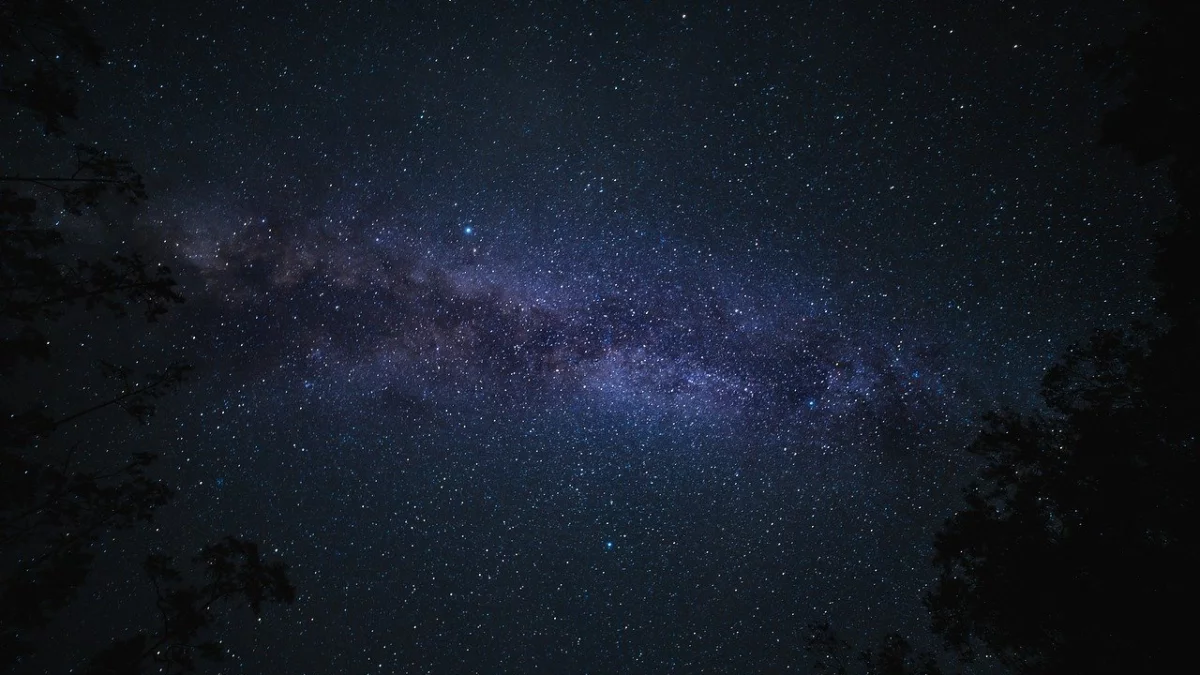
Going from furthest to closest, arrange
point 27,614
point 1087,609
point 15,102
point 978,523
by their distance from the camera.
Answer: point 978,523, point 1087,609, point 27,614, point 15,102

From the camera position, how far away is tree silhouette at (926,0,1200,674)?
4.18 m

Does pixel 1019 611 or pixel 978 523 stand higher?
pixel 978 523

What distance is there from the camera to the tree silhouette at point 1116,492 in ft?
13.7

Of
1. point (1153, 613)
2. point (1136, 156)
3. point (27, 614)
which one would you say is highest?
point (1136, 156)

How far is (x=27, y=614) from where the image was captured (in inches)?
155

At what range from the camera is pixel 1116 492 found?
4.87 metres

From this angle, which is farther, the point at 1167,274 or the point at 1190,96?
the point at 1167,274

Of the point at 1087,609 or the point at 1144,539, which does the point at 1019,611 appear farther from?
the point at 1144,539

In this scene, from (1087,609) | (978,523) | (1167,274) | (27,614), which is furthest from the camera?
(978,523)

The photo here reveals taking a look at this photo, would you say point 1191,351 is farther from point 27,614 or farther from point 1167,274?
point 27,614

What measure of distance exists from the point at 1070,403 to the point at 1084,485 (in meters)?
0.90

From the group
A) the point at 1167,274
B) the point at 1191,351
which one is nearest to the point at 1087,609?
the point at 1191,351

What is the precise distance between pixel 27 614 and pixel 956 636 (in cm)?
942

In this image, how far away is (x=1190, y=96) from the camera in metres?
4.18
